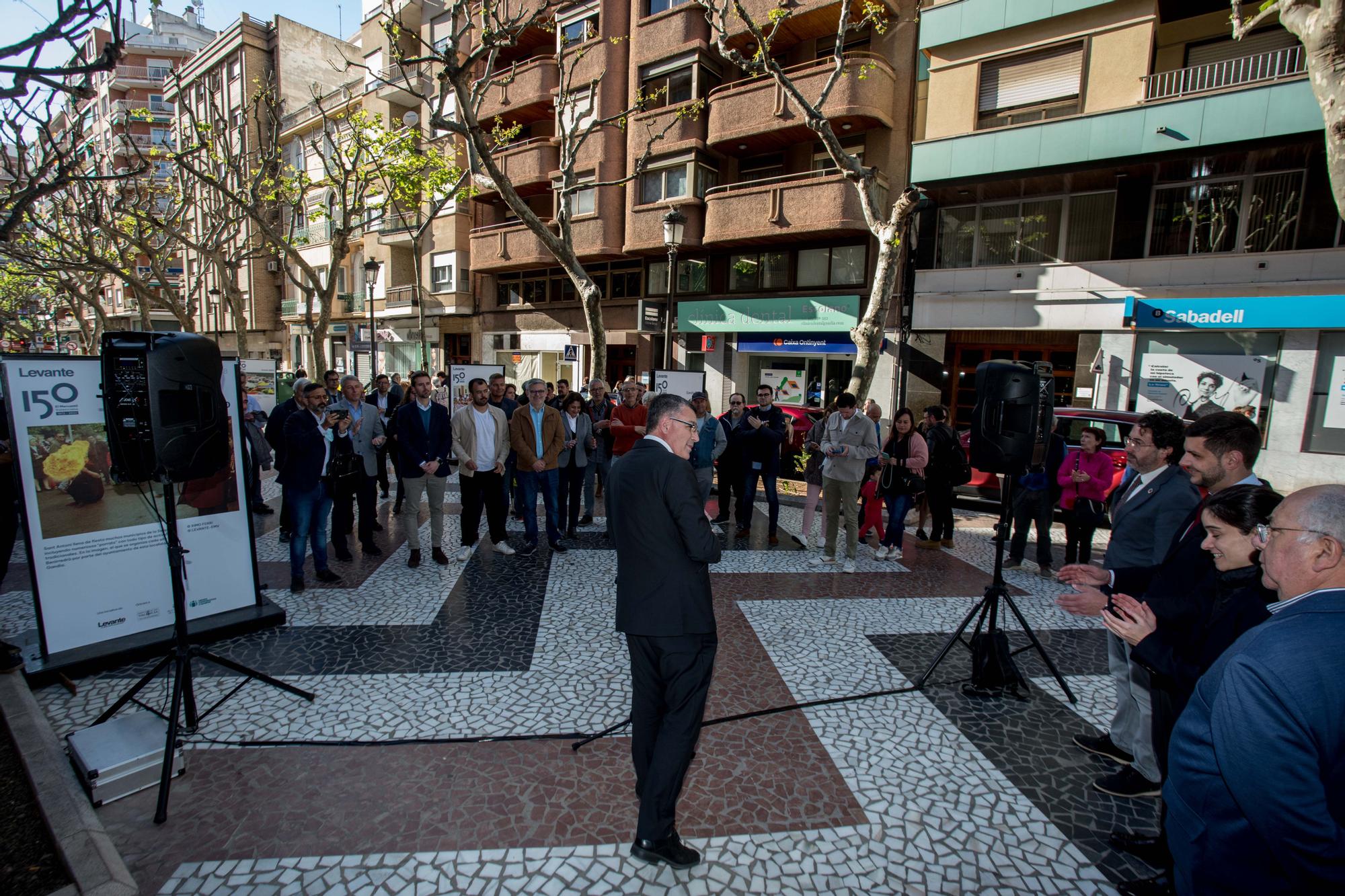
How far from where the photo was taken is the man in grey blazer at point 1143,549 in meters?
3.42

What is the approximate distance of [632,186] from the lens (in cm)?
2033

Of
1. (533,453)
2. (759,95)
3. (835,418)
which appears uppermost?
(759,95)

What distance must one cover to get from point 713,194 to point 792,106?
306cm

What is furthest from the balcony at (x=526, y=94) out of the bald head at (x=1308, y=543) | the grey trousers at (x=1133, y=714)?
the bald head at (x=1308, y=543)

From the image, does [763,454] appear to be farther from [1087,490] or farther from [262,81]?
[262,81]

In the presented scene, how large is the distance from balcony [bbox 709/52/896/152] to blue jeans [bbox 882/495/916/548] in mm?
11773

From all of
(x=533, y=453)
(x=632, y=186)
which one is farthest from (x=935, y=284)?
(x=533, y=453)

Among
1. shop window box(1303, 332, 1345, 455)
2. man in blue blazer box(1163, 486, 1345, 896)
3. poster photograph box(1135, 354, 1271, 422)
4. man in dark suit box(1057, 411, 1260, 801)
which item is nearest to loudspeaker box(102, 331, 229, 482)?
man in blue blazer box(1163, 486, 1345, 896)

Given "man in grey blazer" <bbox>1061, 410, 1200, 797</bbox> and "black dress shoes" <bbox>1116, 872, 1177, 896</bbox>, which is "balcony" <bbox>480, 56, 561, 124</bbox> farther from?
"black dress shoes" <bbox>1116, 872, 1177, 896</bbox>

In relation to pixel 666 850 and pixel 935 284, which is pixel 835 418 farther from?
pixel 935 284

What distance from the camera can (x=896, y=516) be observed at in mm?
7645

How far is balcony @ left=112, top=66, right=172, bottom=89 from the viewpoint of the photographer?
4731 cm

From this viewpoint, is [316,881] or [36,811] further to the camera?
[36,811]

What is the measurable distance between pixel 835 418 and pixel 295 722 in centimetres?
572
